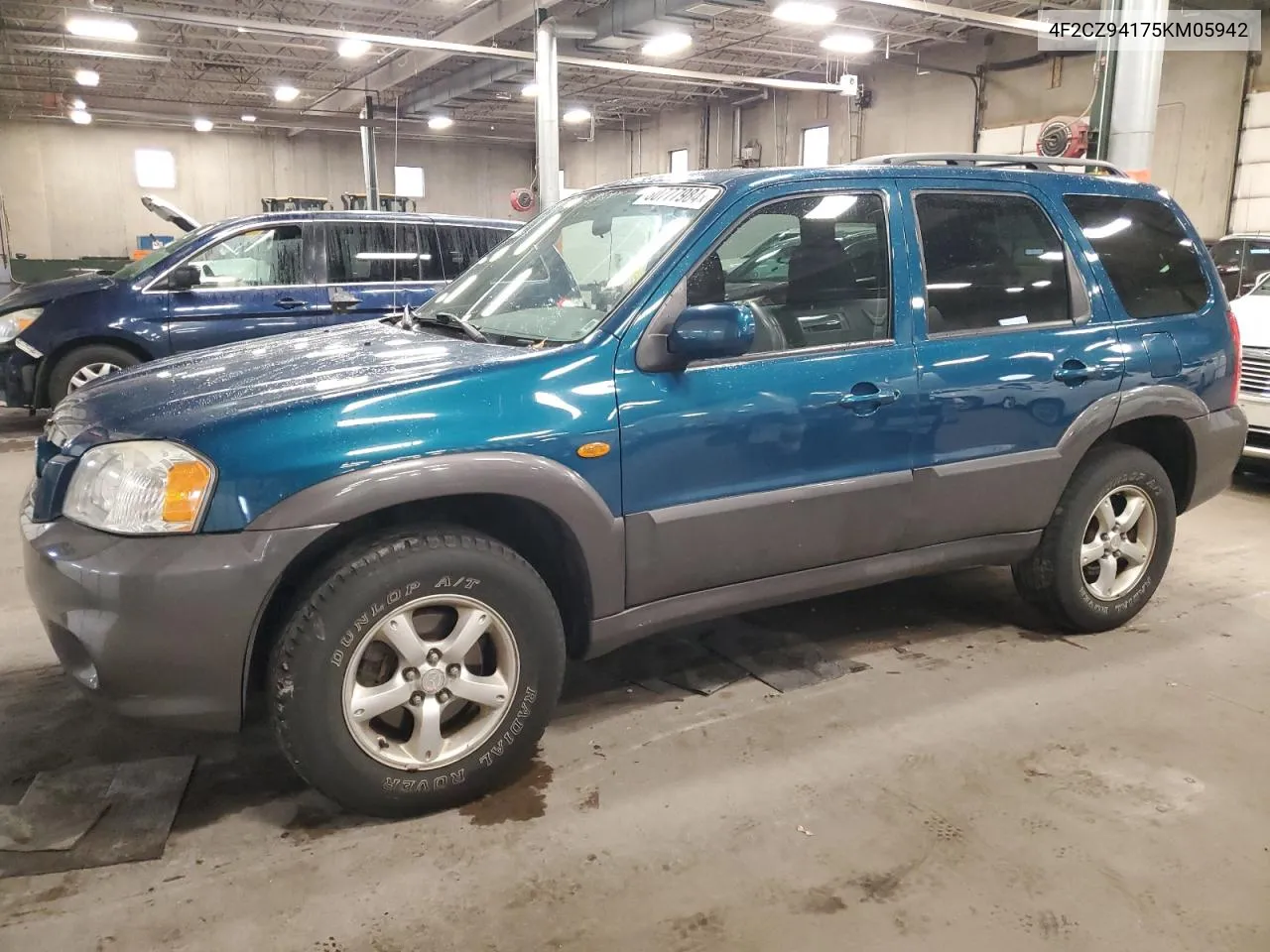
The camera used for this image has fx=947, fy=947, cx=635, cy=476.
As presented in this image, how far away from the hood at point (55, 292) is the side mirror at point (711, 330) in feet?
19.5

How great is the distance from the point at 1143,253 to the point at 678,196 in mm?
1915

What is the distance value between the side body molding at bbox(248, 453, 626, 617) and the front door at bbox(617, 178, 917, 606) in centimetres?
8

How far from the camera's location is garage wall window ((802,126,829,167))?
19.1 metres

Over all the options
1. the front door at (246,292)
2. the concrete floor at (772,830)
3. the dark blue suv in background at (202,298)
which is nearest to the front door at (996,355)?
the concrete floor at (772,830)

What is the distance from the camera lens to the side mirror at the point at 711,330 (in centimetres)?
255

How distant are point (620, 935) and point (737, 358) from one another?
5.13 feet

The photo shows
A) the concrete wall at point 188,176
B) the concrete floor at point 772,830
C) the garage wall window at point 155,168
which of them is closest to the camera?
the concrete floor at point 772,830

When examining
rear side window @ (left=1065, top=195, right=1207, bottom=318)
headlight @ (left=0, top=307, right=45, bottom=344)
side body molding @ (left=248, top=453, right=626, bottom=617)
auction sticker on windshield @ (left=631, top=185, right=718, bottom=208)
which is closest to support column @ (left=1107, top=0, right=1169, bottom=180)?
rear side window @ (left=1065, top=195, right=1207, bottom=318)

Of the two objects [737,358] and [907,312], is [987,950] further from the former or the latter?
[907,312]

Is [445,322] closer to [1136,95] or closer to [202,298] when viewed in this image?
[202,298]

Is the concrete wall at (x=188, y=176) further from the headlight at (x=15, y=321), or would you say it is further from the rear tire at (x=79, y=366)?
the rear tire at (x=79, y=366)

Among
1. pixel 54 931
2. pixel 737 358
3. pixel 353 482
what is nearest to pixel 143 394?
pixel 353 482

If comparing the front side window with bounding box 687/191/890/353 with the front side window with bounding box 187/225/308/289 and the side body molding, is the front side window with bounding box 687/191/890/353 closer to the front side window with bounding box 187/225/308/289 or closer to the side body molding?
the side body molding

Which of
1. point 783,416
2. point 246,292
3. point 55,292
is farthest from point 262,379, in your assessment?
point 55,292
